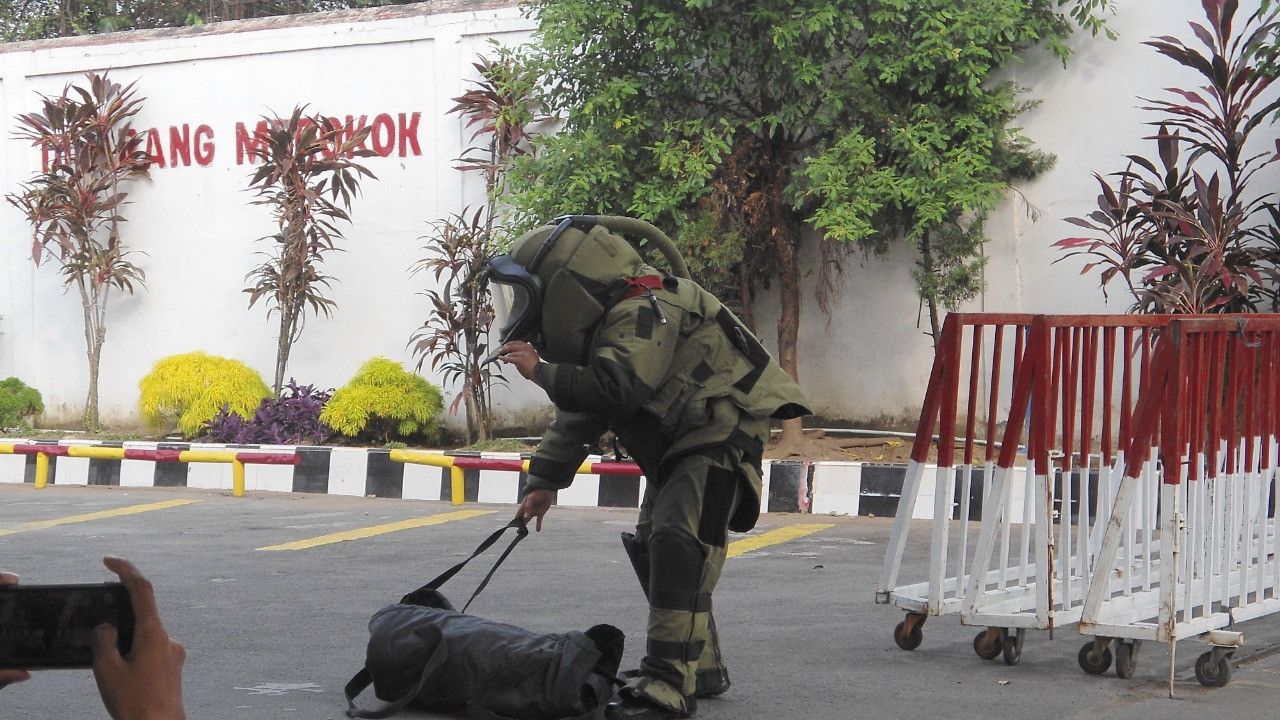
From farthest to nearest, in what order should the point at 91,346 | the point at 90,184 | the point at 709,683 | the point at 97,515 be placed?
the point at 91,346, the point at 90,184, the point at 97,515, the point at 709,683

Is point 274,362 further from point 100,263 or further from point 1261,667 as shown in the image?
point 1261,667

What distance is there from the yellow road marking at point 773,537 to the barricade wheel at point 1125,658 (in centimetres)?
314

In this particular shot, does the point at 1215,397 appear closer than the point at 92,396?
Yes

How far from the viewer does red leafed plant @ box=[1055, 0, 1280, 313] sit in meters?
9.02

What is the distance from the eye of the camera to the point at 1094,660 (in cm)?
484

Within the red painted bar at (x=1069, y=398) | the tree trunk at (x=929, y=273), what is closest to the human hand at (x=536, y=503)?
the red painted bar at (x=1069, y=398)

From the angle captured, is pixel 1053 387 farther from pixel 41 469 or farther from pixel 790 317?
pixel 41 469

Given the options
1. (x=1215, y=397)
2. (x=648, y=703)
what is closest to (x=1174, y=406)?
(x=1215, y=397)

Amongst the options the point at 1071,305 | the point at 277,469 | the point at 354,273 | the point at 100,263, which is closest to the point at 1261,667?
the point at 1071,305

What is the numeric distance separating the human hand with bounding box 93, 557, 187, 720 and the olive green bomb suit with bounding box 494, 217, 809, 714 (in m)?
2.66

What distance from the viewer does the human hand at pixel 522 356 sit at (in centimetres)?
427

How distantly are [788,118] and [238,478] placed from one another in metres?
4.89

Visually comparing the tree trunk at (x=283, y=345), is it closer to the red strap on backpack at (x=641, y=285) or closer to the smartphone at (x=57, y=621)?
the red strap on backpack at (x=641, y=285)

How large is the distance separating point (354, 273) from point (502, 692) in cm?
917
